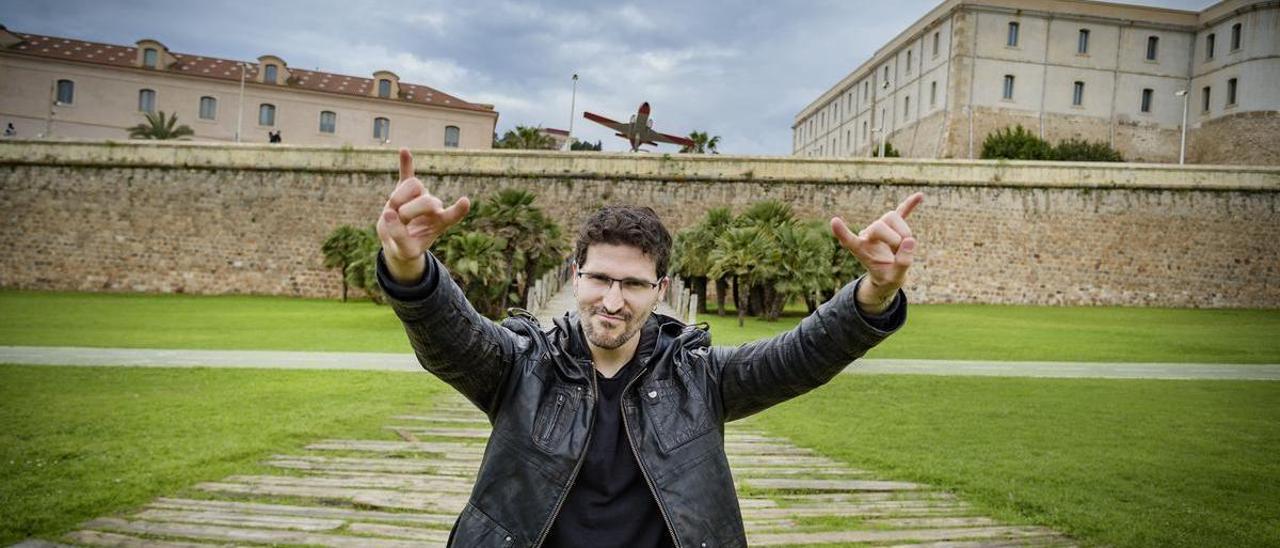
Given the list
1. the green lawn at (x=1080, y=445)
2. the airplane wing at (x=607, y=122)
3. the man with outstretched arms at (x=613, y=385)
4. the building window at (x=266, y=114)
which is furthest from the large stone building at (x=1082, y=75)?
the man with outstretched arms at (x=613, y=385)

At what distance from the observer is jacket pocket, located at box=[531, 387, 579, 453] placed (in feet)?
7.12

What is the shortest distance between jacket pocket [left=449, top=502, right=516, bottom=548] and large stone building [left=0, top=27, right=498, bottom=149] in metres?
42.6

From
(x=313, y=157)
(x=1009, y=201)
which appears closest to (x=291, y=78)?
A: (x=313, y=157)

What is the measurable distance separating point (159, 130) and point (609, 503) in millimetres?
45505

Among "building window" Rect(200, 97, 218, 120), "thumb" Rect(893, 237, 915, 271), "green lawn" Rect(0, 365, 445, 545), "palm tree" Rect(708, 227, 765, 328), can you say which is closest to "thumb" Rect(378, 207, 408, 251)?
"thumb" Rect(893, 237, 915, 271)

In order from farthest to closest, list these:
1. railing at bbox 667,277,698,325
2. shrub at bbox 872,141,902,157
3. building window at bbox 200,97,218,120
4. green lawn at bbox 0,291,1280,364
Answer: shrub at bbox 872,141,902,157
building window at bbox 200,97,218,120
railing at bbox 667,277,698,325
green lawn at bbox 0,291,1280,364

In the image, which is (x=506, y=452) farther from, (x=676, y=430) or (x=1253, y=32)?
(x=1253, y=32)

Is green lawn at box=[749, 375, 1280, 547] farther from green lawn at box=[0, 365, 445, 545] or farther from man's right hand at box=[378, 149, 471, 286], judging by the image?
green lawn at box=[0, 365, 445, 545]

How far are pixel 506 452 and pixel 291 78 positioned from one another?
49438mm

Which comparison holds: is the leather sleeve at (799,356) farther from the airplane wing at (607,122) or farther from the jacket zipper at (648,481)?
the airplane wing at (607,122)

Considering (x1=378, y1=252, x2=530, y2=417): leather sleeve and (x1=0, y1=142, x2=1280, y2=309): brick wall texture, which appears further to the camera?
(x1=0, y1=142, x2=1280, y2=309): brick wall texture

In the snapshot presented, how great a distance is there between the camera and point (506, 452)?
2207mm

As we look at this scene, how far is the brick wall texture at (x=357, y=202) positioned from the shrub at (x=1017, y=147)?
12342 millimetres

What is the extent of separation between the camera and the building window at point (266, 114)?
4525 cm
